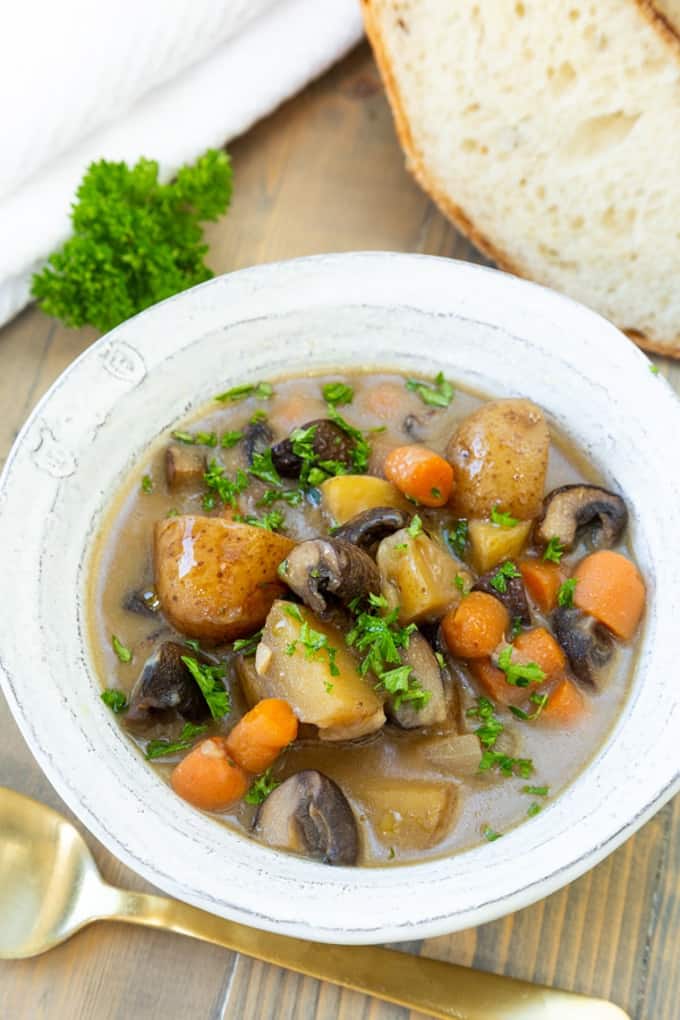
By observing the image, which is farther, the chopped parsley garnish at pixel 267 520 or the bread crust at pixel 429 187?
the bread crust at pixel 429 187

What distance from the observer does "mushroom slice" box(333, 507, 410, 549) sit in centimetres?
273

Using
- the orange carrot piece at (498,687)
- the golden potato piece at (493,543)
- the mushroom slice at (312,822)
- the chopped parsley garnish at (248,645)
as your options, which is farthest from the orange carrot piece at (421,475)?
the mushroom slice at (312,822)

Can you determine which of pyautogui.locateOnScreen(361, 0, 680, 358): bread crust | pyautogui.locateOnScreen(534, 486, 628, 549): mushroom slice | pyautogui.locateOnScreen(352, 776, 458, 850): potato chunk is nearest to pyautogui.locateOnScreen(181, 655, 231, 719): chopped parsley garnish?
pyautogui.locateOnScreen(352, 776, 458, 850): potato chunk

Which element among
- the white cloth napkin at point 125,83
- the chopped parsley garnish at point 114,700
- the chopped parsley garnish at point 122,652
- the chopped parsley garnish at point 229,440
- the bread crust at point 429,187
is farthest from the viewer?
the bread crust at point 429,187

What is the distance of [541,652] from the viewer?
106 inches

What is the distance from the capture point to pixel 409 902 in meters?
2.23

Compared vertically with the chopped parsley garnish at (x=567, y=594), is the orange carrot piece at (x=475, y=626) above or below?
above

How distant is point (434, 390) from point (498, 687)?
1.00 metres

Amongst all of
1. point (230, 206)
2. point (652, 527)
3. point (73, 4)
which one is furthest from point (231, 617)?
point (73, 4)

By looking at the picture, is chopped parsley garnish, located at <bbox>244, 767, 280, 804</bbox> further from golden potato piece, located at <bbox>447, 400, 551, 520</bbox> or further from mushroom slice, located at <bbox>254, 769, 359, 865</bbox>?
golden potato piece, located at <bbox>447, 400, 551, 520</bbox>

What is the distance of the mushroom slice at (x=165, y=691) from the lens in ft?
8.30

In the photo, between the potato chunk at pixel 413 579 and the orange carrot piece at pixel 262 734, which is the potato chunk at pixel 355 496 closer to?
the potato chunk at pixel 413 579

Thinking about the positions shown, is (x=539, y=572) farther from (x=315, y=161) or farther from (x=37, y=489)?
(x=315, y=161)

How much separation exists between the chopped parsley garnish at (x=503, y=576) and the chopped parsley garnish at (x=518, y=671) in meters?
0.16
